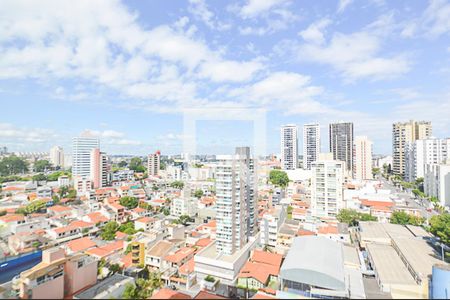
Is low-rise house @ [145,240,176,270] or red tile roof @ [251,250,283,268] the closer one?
red tile roof @ [251,250,283,268]

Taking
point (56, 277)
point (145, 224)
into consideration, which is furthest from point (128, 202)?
point (56, 277)

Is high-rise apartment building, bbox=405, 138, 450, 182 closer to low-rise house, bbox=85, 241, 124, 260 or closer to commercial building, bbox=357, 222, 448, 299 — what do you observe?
commercial building, bbox=357, 222, 448, 299

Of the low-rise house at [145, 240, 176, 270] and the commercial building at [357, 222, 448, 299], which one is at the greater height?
the commercial building at [357, 222, 448, 299]

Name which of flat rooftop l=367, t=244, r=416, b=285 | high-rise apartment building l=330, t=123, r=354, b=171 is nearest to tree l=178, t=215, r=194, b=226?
flat rooftop l=367, t=244, r=416, b=285

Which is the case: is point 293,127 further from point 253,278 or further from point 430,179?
point 253,278

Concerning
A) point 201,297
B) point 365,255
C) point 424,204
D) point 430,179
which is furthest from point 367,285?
point 430,179

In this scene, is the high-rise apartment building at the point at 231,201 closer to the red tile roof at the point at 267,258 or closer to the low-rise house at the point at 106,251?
the red tile roof at the point at 267,258

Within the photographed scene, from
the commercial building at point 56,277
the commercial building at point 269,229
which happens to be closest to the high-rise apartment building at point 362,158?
the commercial building at point 269,229

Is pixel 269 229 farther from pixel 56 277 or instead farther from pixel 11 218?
pixel 11 218
